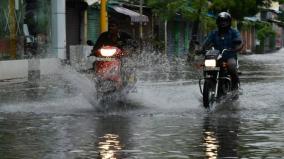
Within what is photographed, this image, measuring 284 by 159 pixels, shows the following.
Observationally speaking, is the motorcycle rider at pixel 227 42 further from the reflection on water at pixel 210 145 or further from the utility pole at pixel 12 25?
the utility pole at pixel 12 25

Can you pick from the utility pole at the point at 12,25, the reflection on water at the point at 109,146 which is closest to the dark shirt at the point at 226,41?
→ the reflection on water at the point at 109,146

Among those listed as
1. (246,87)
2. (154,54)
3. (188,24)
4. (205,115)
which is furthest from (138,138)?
(188,24)

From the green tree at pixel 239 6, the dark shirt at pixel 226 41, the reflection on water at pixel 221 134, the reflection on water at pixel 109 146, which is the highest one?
the green tree at pixel 239 6

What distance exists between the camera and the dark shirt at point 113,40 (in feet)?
45.1

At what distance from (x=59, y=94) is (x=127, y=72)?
4.05 m

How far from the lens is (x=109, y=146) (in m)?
8.67

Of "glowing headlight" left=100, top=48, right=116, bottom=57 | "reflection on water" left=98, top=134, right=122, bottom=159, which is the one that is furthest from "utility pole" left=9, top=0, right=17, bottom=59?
"reflection on water" left=98, top=134, right=122, bottom=159

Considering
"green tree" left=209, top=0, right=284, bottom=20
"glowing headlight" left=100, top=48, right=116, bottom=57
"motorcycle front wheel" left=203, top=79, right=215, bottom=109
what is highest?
"green tree" left=209, top=0, right=284, bottom=20

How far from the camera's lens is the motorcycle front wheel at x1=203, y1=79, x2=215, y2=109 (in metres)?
12.9

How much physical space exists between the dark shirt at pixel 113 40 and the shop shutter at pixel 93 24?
92.2 ft

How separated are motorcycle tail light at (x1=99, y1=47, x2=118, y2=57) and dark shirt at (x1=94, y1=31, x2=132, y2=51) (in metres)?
0.32

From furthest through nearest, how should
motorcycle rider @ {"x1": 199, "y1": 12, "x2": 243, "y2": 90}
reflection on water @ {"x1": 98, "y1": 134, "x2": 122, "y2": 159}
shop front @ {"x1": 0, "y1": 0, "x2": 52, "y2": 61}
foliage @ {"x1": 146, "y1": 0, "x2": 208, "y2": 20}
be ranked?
foliage @ {"x1": 146, "y1": 0, "x2": 208, "y2": 20}, shop front @ {"x1": 0, "y1": 0, "x2": 52, "y2": 61}, motorcycle rider @ {"x1": 199, "y1": 12, "x2": 243, "y2": 90}, reflection on water @ {"x1": 98, "y1": 134, "x2": 122, "y2": 159}

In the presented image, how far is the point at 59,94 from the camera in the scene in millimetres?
17297

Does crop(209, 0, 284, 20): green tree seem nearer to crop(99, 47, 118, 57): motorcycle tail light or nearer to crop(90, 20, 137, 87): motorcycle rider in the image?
crop(90, 20, 137, 87): motorcycle rider
